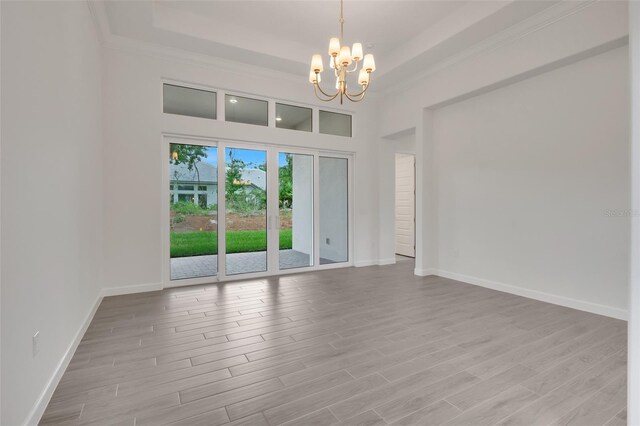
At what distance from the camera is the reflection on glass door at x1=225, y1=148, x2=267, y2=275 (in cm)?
520

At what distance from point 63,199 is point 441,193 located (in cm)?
516

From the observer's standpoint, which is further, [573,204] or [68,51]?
[573,204]

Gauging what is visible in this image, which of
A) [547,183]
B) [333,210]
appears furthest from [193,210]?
[547,183]

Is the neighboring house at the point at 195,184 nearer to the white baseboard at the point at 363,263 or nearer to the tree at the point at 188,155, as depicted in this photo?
the tree at the point at 188,155

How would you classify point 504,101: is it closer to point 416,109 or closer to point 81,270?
point 416,109

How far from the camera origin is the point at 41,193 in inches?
76.8

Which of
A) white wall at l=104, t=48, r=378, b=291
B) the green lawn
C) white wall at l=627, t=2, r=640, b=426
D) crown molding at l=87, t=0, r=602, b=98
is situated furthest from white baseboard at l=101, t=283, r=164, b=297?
white wall at l=627, t=2, r=640, b=426

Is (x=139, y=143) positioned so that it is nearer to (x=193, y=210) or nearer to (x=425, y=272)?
(x=193, y=210)

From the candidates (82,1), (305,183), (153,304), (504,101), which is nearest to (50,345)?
(153,304)

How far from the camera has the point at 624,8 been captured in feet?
10.4

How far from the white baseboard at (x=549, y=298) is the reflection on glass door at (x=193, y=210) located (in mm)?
4114

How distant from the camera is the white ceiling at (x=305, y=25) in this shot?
12.8ft

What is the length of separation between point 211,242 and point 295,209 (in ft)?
5.27

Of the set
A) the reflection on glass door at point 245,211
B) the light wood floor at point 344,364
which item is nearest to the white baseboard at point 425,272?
the light wood floor at point 344,364
